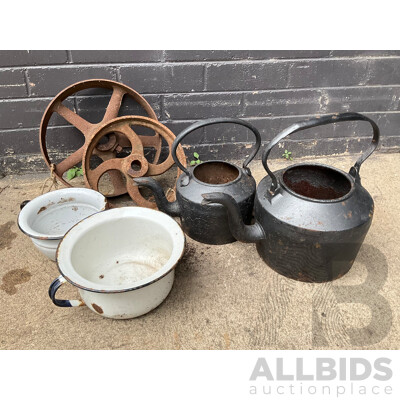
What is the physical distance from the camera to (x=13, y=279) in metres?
1.84

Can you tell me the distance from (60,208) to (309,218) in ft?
4.63

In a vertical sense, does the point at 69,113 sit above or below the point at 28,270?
above

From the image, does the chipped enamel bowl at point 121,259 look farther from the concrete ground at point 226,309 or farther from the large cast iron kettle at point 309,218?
the large cast iron kettle at point 309,218

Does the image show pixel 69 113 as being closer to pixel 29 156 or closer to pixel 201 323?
pixel 29 156

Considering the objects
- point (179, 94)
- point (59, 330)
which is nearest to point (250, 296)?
point (59, 330)

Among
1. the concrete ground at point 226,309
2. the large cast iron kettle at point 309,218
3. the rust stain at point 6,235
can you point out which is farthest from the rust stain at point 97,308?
the rust stain at point 6,235

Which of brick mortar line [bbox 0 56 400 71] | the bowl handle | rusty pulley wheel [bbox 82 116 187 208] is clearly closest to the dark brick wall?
brick mortar line [bbox 0 56 400 71]

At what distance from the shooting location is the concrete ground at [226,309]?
1567 mm

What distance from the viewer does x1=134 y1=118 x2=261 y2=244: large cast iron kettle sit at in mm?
1877

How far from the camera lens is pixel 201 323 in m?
1.64

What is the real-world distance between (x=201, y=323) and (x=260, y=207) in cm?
61

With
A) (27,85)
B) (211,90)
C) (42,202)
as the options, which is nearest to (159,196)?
(42,202)

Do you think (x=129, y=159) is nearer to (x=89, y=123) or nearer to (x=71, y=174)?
(x=89, y=123)

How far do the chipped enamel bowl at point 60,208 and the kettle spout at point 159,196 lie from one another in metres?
0.24
